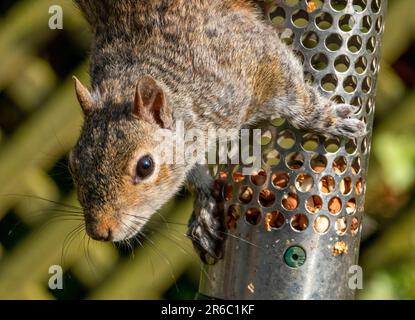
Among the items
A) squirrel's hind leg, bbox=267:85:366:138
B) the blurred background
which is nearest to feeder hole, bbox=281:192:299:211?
squirrel's hind leg, bbox=267:85:366:138

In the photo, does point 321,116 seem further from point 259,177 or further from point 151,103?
point 151,103

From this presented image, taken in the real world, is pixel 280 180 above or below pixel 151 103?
below

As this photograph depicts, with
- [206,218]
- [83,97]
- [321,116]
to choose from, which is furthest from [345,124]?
[83,97]

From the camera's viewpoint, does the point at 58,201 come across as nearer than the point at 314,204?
No

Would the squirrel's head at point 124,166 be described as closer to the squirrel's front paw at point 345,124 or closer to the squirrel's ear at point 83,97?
the squirrel's ear at point 83,97

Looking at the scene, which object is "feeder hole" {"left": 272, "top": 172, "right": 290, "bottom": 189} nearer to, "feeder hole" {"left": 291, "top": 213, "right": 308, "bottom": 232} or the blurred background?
"feeder hole" {"left": 291, "top": 213, "right": 308, "bottom": 232}

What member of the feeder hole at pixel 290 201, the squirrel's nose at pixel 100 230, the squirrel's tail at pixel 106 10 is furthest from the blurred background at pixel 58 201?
the squirrel's nose at pixel 100 230
